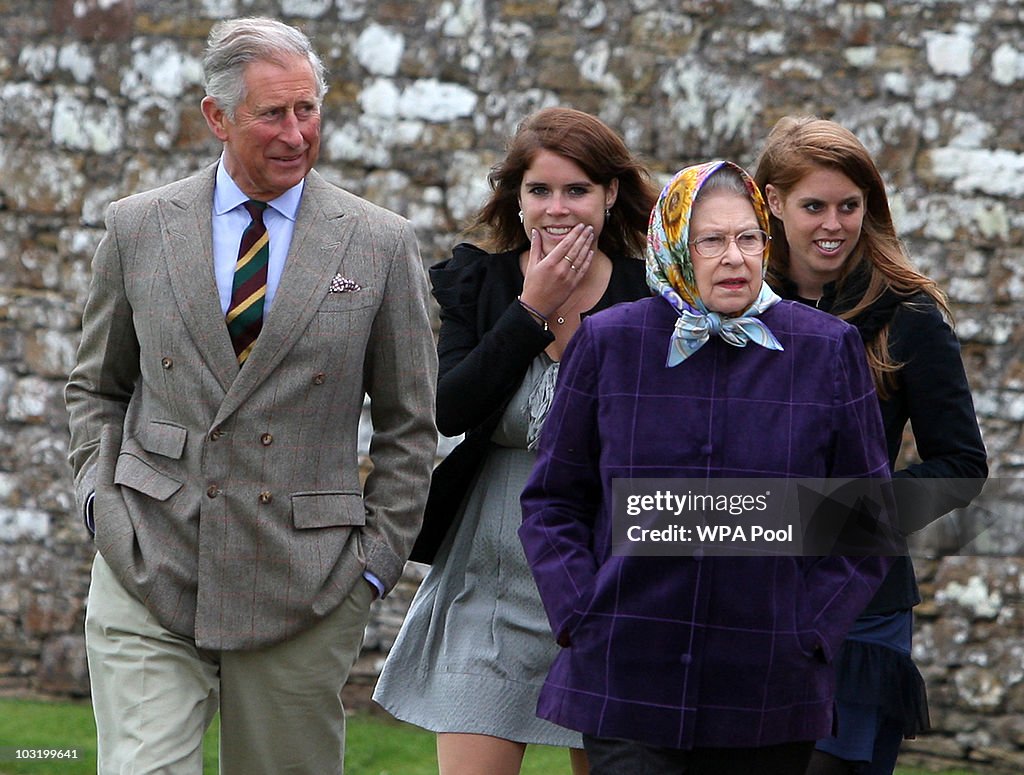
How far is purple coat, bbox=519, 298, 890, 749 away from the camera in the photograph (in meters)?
2.74

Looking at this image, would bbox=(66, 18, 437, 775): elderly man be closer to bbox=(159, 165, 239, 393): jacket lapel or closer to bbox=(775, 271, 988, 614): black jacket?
bbox=(159, 165, 239, 393): jacket lapel

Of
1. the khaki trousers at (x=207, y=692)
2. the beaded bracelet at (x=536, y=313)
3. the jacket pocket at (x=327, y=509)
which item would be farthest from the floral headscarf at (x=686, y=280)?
the khaki trousers at (x=207, y=692)

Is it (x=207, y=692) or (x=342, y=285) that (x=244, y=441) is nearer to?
(x=342, y=285)

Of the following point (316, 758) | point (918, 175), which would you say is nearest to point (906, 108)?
point (918, 175)

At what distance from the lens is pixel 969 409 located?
330 cm

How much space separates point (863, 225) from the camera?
3.47 m

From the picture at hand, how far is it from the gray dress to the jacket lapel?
668 mm

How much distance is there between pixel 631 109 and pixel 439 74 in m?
0.76

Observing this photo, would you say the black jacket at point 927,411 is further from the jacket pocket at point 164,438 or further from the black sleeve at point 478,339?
the jacket pocket at point 164,438

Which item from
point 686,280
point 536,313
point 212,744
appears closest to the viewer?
point 686,280

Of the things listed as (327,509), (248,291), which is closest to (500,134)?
(248,291)

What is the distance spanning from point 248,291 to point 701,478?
1014 millimetres

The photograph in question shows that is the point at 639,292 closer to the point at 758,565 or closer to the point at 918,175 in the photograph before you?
the point at 758,565

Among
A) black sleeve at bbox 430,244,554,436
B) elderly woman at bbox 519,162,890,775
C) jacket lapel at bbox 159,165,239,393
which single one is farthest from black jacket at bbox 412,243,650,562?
jacket lapel at bbox 159,165,239,393
